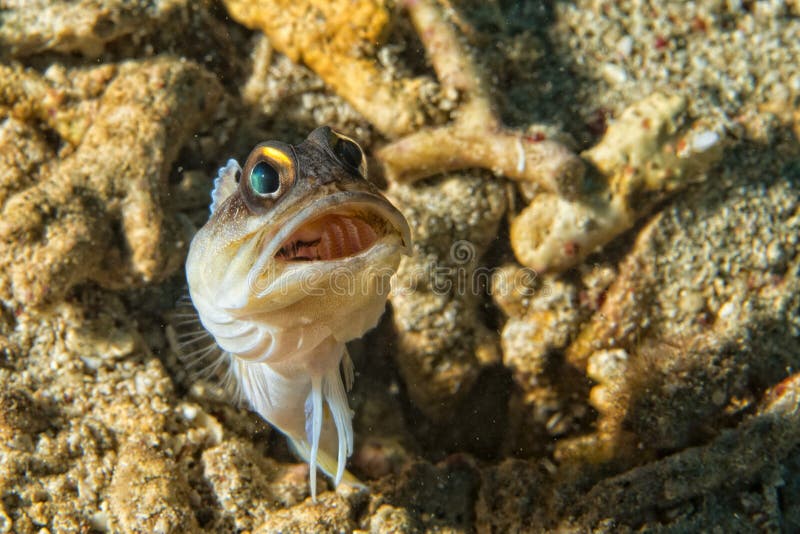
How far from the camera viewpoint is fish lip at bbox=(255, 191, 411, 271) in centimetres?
209

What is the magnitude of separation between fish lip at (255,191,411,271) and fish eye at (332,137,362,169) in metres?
0.26

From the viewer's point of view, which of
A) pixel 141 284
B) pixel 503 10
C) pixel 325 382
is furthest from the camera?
pixel 503 10

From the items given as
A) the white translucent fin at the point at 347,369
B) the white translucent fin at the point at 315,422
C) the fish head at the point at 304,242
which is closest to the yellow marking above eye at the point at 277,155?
the fish head at the point at 304,242

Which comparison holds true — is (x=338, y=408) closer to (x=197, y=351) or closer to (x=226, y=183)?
(x=197, y=351)

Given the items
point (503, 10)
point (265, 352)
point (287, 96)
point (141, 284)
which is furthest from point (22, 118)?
point (503, 10)

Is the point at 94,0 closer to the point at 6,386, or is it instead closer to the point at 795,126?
the point at 6,386

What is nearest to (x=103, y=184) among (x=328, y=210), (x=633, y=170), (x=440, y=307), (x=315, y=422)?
(x=315, y=422)

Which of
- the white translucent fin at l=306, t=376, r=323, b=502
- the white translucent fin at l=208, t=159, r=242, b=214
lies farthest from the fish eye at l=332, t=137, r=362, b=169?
the white translucent fin at l=306, t=376, r=323, b=502

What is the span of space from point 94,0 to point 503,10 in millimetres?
2940

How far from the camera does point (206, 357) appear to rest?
3564mm

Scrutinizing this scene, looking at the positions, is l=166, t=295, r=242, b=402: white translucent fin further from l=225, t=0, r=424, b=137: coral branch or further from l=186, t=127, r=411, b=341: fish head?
l=225, t=0, r=424, b=137: coral branch

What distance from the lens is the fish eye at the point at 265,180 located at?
2.23 meters

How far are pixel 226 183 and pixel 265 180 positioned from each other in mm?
923

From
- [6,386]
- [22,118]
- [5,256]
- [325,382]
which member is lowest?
[6,386]
